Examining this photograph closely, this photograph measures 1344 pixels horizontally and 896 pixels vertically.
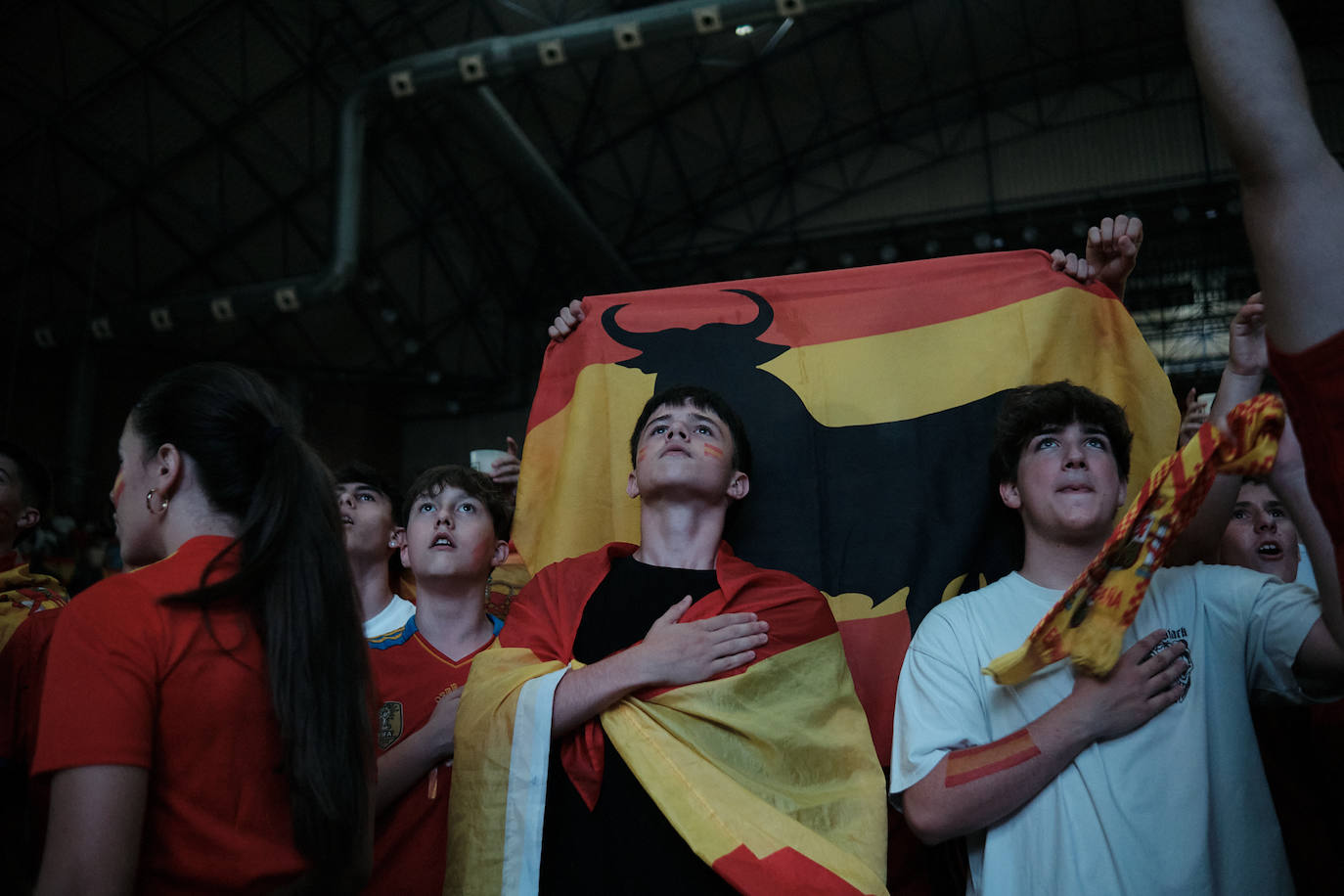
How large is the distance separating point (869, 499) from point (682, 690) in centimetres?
100

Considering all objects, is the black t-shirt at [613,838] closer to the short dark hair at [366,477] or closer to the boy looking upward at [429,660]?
the boy looking upward at [429,660]

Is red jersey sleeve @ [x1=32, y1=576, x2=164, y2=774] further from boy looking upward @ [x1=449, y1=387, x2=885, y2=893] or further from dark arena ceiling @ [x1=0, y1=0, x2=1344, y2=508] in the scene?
dark arena ceiling @ [x1=0, y1=0, x2=1344, y2=508]

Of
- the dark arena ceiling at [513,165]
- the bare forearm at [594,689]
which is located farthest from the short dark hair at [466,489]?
the dark arena ceiling at [513,165]

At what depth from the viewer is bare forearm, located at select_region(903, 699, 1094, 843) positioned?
1629mm

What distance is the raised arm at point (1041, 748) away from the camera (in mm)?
1630

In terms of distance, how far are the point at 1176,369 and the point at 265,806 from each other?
15369 millimetres

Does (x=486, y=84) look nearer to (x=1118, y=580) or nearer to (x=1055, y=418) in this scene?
(x=1055, y=418)

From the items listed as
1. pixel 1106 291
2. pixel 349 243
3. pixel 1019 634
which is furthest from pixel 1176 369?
pixel 1019 634

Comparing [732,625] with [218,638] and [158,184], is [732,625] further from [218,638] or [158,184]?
[158,184]

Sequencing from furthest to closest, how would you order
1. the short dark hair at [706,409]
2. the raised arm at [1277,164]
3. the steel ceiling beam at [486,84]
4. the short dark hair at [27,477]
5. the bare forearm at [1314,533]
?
the steel ceiling beam at [486,84], the short dark hair at [27,477], the short dark hair at [706,409], the bare forearm at [1314,533], the raised arm at [1277,164]

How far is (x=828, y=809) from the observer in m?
1.80

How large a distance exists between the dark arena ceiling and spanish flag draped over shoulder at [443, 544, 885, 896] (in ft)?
22.7

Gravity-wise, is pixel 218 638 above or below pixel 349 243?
below

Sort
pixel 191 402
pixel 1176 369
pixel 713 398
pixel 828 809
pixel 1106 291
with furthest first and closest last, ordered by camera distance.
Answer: pixel 1176 369
pixel 1106 291
pixel 713 398
pixel 828 809
pixel 191 402
